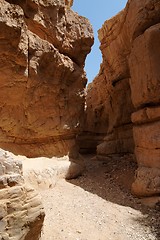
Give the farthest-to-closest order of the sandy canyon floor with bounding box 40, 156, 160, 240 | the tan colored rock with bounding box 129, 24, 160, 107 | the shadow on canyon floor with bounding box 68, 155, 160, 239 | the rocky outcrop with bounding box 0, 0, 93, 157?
the tan colored rock with bounding box 129, 24, 160, 107 → the rocky outcrop with bounding box 0, 0, 93, 157 → the shadow on canyon floor with bounding box 68, 155, 160, 239 → the sandy canyon floor with bounding box 40, 156, 160, 240

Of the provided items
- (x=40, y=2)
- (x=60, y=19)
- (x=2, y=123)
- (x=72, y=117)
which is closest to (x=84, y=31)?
(x=60, y=19)

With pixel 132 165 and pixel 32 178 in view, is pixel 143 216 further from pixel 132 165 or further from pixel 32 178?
pixel 132 165

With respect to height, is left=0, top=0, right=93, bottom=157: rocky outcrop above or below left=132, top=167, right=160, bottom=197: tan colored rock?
above

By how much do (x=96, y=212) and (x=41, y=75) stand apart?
5154mm

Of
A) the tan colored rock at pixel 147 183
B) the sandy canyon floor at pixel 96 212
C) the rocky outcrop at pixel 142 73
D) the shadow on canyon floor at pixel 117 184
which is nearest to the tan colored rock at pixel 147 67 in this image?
the rocky outcrop at pixel 142 73

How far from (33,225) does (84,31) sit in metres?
8.77

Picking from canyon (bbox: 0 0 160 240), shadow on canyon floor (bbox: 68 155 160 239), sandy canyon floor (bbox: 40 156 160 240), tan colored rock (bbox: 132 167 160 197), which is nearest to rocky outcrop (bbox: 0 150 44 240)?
sandy canyon floor (bbox: 40 156 160 240)

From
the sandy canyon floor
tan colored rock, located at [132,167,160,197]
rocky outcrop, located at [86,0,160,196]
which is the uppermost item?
rocky outcrop, located at [86,0,160,196]

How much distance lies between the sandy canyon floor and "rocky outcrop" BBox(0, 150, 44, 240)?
2.88ft

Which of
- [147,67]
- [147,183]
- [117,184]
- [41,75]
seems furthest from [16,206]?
[147,67]

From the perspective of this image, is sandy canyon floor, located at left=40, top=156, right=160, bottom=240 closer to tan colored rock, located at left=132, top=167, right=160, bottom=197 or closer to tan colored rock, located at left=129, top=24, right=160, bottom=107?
tan colored rock, located at left=132, top=167, right=160, bottom=197

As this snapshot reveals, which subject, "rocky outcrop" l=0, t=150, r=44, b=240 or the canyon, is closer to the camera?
"rocky outcrop" l=0, t=150, r=44, b=240

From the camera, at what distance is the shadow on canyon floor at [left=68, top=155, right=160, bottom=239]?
19.1 feet

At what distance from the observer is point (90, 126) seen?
18312 millimetres
